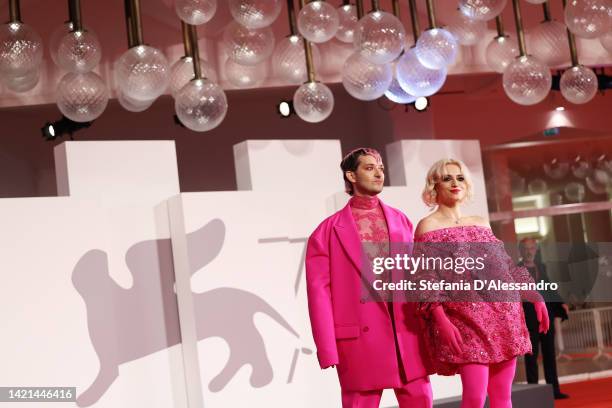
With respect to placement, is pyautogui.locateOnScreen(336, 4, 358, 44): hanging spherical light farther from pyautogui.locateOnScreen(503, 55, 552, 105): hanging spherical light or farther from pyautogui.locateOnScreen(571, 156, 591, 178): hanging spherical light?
pyautogui.locateOnScreen(571, 156, 591, 178): hanging spherical light

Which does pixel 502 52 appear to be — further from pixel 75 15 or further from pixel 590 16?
pixel 75 15

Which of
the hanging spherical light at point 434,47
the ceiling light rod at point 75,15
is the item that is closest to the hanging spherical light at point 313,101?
the hanging spherical light at point 434,47

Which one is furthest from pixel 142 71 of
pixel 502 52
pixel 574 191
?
pixel 574 191

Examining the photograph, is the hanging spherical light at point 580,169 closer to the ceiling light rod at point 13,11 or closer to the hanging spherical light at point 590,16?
the hanging spherical light at point 590,16

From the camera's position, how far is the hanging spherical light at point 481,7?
17.6 feet

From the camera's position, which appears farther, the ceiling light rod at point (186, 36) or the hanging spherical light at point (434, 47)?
the ceiling light rod at point (186, 36)

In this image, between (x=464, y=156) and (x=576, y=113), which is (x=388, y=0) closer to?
(x=464, y=156)

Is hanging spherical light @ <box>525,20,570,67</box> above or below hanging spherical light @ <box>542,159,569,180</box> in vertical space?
above

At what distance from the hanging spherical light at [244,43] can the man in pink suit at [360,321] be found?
1.70m

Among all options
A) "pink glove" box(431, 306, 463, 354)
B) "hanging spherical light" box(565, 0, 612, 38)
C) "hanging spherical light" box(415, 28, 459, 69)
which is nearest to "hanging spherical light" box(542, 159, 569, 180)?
"hanging spherical light" box(565, 0, 612, 38)

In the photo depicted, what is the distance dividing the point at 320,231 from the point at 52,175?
613 cm

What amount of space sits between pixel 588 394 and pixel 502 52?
2834mm

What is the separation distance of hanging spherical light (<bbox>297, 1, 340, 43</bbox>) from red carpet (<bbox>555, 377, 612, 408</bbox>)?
3.07 metres

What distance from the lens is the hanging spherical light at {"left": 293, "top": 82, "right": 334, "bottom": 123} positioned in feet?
18.4
